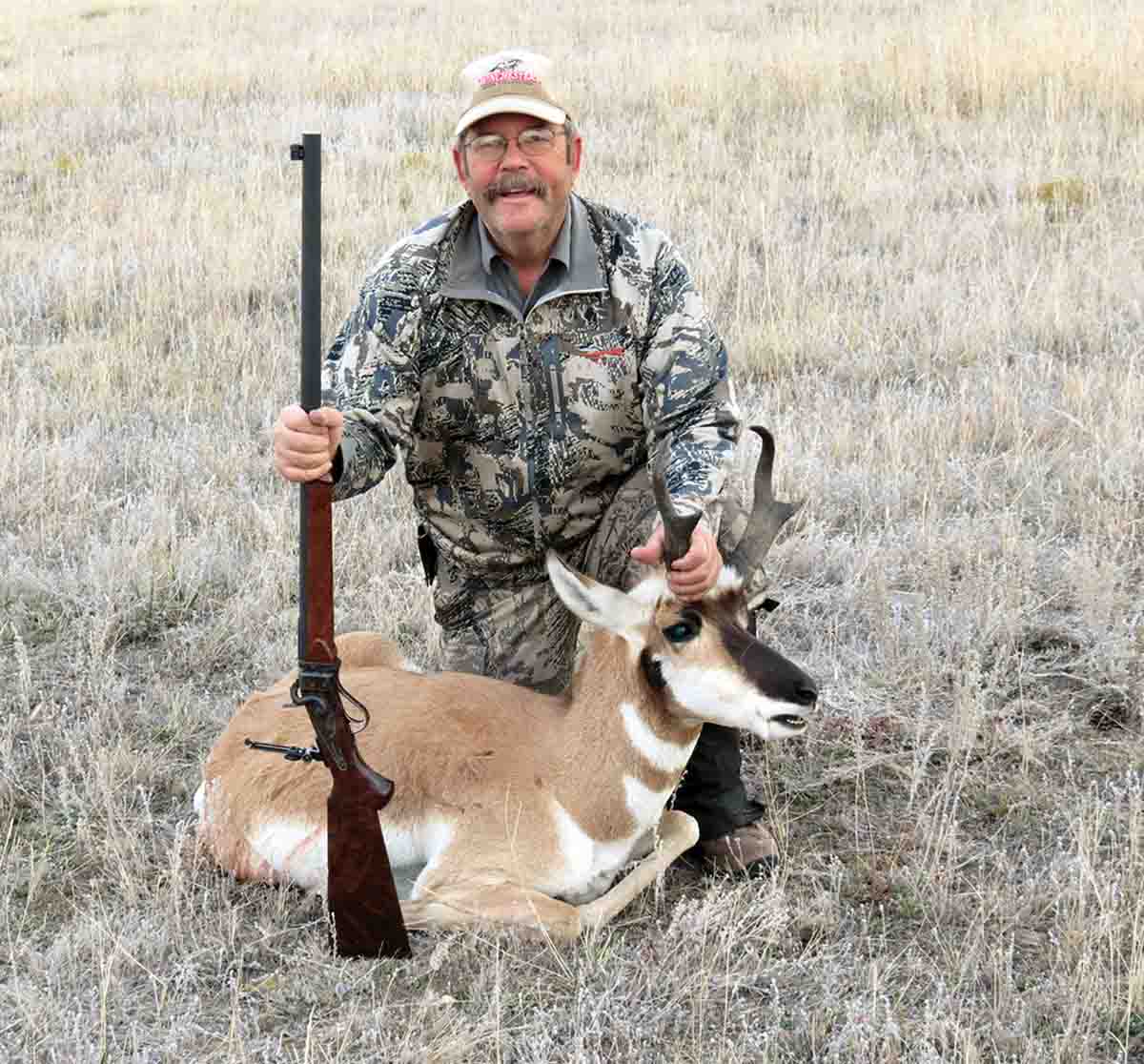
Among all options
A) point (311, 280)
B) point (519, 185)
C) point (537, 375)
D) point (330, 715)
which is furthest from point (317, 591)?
point (519, 185)

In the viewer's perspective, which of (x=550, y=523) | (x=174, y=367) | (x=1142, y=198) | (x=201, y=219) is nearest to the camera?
(x=550, y=523)

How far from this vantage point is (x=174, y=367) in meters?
7.95

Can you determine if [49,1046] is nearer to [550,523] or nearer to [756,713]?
[756,713]

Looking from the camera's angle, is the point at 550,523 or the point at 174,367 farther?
the point at 174,367

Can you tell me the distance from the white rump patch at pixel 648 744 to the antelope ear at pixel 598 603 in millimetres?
205

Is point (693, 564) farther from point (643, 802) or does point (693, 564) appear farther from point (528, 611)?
point (528, 611)

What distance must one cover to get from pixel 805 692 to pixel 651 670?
0.47 meters

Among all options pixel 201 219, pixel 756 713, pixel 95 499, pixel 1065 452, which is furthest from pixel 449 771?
pixel 201 219

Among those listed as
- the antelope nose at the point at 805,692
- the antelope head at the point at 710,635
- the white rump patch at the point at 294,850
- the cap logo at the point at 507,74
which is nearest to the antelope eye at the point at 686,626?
the antelope head at the point at 710,635

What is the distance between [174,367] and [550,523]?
3.75 metres

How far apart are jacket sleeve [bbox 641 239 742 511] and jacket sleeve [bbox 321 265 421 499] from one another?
2.45ft

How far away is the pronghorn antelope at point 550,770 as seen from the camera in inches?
148

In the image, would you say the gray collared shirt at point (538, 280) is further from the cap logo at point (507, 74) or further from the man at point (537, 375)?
the cap logo at point (507, 74)

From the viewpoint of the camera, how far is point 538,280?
467cm
